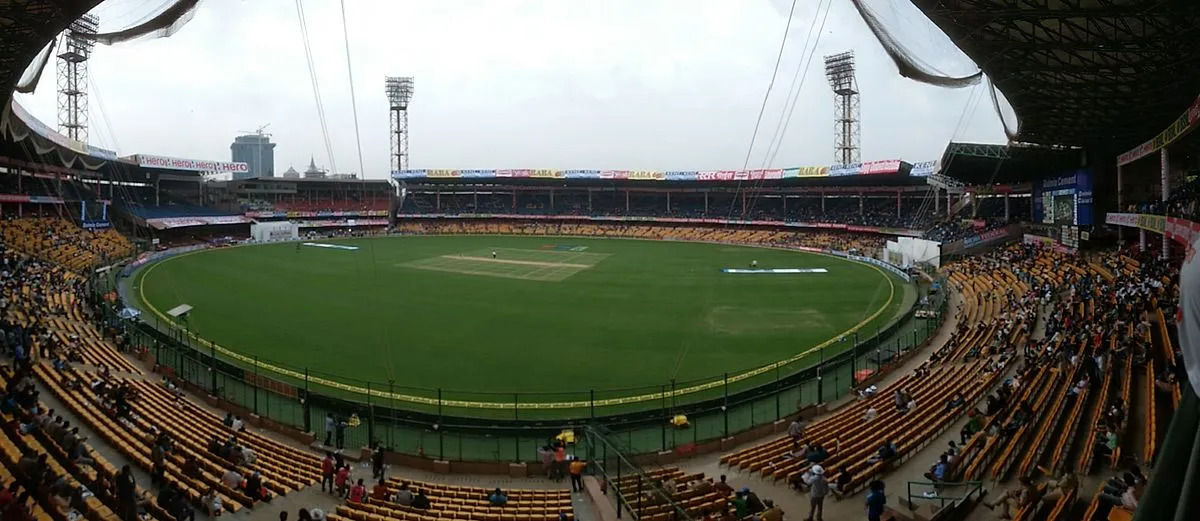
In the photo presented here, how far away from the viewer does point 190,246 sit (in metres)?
65.2

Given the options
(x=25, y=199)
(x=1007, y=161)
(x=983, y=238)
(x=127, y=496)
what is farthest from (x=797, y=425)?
(x=25, y=199)

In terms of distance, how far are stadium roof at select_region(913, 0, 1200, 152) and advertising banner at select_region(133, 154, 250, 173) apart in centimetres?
7768

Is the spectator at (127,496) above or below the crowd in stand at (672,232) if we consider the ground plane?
below

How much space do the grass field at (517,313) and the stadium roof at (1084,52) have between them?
11.3 metres

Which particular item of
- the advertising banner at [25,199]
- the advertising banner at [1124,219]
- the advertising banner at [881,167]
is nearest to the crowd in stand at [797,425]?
the advertising banner at [1124,219]

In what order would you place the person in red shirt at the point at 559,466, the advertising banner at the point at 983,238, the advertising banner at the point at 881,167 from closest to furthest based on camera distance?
the person in red shirt at the point at 559,466, the advertising banner at the point at 983,238, the advertising banner at the point at 881,167

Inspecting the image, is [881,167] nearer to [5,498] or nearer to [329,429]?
[329,429]

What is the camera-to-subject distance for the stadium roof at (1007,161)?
40156 millimetres

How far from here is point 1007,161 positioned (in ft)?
143

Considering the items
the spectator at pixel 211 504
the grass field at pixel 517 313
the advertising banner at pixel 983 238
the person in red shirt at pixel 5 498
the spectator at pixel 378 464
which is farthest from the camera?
the advertising banner at pixel 983 238

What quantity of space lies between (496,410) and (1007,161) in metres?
38.6

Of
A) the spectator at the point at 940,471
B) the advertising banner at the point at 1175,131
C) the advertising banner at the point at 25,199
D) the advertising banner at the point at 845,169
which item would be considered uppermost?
the advertising banner at the point at 845,169

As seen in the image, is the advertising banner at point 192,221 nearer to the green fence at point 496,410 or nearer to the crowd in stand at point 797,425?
the crowd in stand at point 797,425

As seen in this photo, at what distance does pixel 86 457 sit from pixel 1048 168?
51.0 metres
